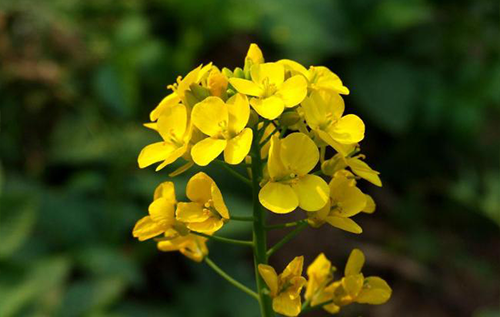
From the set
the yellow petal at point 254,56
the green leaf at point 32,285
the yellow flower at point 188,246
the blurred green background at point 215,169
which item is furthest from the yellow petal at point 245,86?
the blurred green background at point 215,169

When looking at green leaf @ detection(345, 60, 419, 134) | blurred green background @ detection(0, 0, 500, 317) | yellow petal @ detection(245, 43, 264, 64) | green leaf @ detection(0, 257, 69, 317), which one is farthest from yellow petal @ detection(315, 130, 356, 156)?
green leaf @ detection(345, 60, 419, 134)

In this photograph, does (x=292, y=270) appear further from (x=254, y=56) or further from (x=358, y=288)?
(x=254, y=56)

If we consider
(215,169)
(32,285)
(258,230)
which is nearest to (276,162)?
(258,230)

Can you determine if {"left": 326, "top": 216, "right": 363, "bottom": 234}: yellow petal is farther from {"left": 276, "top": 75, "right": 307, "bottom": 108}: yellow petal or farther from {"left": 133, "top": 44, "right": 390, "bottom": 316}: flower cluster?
{"left": 276, "top": 75, "right": 307, "bottom": 108}: yellow petal

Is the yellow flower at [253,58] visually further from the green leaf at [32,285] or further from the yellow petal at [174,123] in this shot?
the green leaf at [32,285]

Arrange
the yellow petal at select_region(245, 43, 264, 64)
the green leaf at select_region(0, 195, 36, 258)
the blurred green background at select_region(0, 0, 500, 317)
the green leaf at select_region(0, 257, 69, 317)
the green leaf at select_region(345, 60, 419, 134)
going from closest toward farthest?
the yellow petal at select_region(245, 43, 264, 64)
the green leaf at select_region(0, 257, 69, 317)
the green leaf at select_region(0, 195, 36, 258)
the blurred green background at select_region(0, 0, 500, 317)
the green leaf at select_region(345, 60, 419, 134)

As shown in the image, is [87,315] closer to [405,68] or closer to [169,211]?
[169,211]
